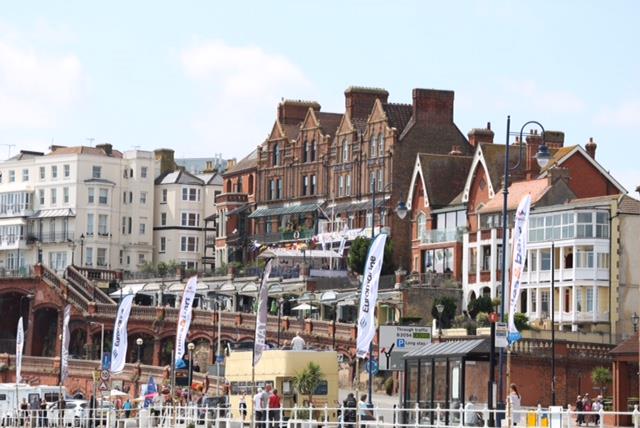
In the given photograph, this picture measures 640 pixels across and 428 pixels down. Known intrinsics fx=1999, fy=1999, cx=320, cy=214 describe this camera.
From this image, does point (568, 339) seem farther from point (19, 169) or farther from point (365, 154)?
point (19, 169)

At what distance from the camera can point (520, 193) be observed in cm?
11588

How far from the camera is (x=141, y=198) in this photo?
16550 centimetres

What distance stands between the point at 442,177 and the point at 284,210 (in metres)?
21.4

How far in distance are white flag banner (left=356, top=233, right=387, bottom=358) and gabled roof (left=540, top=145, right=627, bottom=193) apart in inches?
2199

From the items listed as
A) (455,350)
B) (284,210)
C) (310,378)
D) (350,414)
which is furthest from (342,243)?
(455,350)

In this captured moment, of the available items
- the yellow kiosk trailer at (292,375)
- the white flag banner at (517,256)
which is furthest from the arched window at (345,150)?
the white flag banner at (517,256)

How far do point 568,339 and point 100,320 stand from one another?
153 ft

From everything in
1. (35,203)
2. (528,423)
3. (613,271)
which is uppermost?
(35,203)

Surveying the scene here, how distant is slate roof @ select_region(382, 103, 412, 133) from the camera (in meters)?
135

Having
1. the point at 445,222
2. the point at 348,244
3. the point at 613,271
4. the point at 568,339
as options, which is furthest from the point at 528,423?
the point at 348,244

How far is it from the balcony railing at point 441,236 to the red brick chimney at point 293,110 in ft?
91.7

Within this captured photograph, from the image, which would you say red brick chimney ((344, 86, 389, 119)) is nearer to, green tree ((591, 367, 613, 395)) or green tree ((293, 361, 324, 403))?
green tree ((591, 367, 613, 395))

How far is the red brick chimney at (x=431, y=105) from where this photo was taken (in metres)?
134

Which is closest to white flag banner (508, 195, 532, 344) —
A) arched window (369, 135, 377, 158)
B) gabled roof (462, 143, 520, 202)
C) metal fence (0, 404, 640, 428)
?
metal fence (0, 404, 640, 428)
